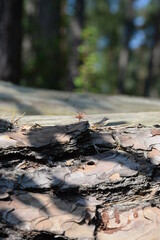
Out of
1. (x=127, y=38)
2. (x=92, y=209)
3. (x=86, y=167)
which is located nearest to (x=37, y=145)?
(x=86, y=167)

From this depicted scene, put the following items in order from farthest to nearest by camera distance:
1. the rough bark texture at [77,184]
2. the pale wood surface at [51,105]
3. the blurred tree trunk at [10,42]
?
the blurred tree trunk at [10,42] → the pale wood surface at [51,105] → the rough bark texture at [77,184]

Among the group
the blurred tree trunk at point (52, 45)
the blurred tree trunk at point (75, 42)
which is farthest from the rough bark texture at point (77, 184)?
the blurred tree trunk at point (52, 45)

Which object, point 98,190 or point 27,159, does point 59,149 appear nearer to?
point 27,159

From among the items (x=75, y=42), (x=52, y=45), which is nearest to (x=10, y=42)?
(x=75, y=42)

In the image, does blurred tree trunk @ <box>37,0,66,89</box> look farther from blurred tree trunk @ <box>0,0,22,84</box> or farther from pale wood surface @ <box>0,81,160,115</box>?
pale wood surface @ <box>0,81,160,115</box>

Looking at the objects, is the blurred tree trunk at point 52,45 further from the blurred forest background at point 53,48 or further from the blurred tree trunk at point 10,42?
the blurred tree trunk at point 10,42

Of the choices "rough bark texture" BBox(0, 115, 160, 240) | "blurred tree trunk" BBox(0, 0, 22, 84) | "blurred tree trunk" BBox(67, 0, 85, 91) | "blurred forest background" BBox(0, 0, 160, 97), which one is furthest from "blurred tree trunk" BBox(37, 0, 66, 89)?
"rough bark texture" BBox(0, 115, 160, 240)
